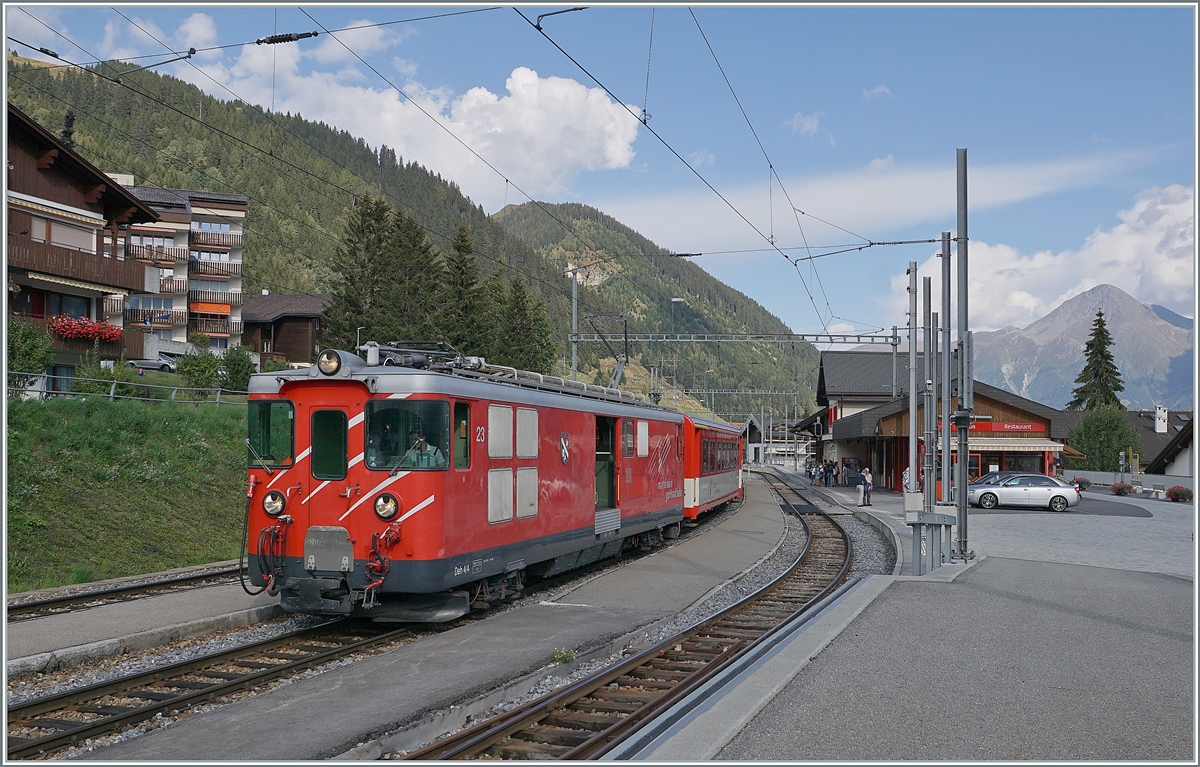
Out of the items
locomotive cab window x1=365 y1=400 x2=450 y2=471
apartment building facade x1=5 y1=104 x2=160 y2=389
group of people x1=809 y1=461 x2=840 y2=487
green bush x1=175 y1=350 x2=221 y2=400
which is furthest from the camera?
group of people x1=809 y1=461 x2=840 y2=487

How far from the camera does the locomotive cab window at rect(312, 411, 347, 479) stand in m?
9.87

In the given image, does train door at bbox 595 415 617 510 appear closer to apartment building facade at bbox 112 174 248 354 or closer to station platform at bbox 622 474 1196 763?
station platform at bbox 622 474 1196 763

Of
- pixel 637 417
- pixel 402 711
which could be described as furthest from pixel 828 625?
pixel 637 417

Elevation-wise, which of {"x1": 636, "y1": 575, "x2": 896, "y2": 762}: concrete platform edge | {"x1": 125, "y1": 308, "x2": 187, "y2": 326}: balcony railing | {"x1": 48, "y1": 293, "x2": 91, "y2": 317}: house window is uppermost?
{"x1": 125, "y1": 308, "x2": 187, "y2": 326}: balcony railing

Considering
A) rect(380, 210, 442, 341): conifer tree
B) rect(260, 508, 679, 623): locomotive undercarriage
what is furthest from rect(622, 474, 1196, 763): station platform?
rect(380, 210, 442, 341): conifer tree

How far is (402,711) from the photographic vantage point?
6.95m

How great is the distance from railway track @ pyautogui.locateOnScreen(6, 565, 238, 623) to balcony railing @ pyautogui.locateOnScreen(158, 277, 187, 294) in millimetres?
46619

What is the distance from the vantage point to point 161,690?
781cm

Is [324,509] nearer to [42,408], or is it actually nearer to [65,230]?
[42,408]

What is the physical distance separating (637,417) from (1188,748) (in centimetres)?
1164

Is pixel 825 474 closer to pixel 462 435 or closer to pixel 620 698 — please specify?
pixel 462 435

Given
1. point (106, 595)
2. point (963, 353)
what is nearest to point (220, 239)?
point (106, 595)

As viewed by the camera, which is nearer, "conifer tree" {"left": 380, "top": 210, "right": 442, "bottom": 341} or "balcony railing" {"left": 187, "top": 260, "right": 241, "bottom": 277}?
"conifer tree" {"left": 380, "top": 210, "right": 442, "bottom": 341}

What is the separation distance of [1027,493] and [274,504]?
99.0ft
